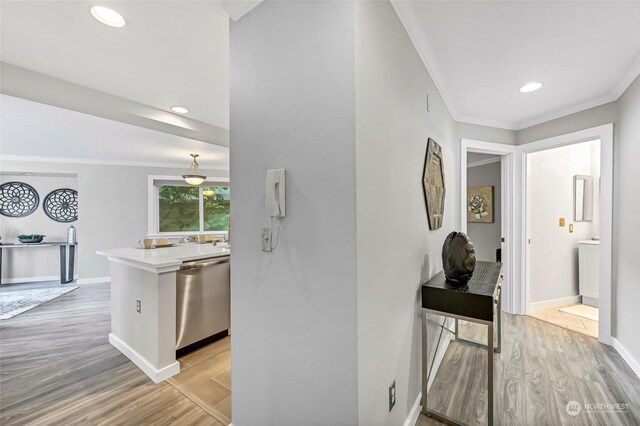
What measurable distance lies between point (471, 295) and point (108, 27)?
2.67 meters

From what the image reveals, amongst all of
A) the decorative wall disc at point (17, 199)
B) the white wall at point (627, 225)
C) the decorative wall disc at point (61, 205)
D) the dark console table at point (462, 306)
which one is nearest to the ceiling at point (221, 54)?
the white wall at point (627, 225)

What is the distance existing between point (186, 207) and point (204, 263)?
173 inches

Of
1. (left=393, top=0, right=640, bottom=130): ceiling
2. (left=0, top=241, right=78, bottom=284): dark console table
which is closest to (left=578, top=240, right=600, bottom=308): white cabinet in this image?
(left=393, top=0, right=640, bottom=130): ceiling

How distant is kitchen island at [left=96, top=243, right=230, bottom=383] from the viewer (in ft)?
7.08

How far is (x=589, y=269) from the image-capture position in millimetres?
3662

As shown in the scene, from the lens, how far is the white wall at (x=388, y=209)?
1.12 metres

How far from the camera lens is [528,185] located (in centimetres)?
338

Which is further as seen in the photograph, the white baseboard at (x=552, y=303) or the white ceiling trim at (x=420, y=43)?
the white baseboard at (x=552, y=303)

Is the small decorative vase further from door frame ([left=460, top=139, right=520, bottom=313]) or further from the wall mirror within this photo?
the wall mirror

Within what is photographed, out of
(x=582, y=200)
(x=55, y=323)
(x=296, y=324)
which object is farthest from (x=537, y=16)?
(x=55, y=323)

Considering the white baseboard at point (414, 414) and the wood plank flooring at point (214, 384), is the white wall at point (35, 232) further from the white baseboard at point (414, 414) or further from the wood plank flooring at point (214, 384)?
the white baseboard at point (414, 414)

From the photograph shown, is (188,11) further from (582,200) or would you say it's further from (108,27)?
(582,200)

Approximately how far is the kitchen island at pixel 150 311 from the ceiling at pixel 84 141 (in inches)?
72.5

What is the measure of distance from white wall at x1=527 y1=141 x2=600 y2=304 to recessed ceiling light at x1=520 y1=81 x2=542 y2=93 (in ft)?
3.97
